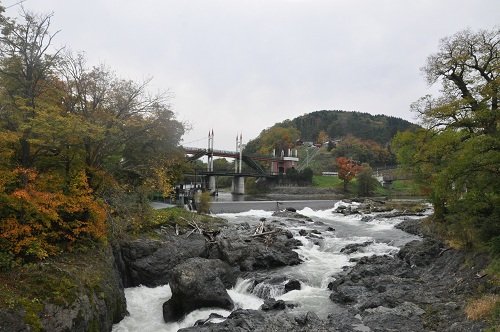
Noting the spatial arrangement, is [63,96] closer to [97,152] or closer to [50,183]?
[97,152]

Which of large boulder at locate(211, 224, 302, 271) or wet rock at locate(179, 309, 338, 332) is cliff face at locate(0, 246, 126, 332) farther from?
large boulder at locate(211, 224, 302, 271)

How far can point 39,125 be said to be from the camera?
13609mm

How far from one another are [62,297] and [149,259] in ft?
26.2

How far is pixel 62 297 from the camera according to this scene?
11.3 metres

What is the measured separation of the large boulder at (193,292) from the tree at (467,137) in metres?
11.0

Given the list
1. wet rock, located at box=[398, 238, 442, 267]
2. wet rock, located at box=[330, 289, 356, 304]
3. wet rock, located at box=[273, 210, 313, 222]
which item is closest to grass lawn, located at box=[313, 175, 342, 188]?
wet rock, located at box=[273, 210, 313, 222]

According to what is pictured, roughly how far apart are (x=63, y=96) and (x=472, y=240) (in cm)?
2091

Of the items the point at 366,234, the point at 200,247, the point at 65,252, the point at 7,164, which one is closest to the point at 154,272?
the point at 200,247

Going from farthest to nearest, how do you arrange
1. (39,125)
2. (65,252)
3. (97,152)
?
(97,152) → (65,252) → (39,125)

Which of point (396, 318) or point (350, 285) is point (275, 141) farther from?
point (396, 318)

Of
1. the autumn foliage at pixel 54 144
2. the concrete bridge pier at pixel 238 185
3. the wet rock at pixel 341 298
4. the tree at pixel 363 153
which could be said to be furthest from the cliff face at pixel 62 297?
the tree at pixel 363 153

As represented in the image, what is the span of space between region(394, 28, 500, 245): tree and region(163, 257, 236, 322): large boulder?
11002 millimetres

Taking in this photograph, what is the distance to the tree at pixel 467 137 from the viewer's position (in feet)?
49.2

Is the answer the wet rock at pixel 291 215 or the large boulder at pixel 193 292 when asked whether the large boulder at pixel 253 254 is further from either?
the wet rock at pixel 291 215
